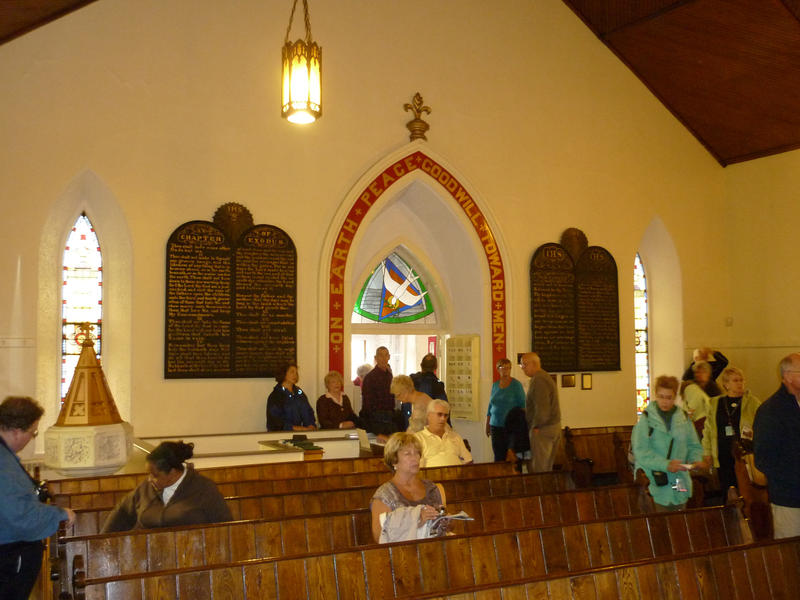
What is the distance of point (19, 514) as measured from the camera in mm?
3668

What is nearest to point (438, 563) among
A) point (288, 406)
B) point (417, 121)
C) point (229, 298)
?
point (288, 406)

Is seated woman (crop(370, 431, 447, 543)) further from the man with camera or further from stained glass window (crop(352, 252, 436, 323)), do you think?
stained glass window (crop(352, 252, 436, 323))

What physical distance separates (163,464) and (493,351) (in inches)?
269

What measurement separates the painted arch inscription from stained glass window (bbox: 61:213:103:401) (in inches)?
99.3

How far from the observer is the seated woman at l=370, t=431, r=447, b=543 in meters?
4.32

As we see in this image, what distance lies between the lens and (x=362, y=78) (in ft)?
33.1

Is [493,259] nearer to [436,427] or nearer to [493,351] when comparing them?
[493,351]

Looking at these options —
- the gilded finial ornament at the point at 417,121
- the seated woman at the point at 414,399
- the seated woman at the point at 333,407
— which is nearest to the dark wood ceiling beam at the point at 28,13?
the gilded finial ornament at the point at 417,121

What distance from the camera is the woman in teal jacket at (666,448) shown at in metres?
5.48

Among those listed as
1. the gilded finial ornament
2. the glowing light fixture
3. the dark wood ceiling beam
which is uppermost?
the dark wood ceiling beam

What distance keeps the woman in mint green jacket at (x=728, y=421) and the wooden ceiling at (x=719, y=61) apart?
15.3 feet

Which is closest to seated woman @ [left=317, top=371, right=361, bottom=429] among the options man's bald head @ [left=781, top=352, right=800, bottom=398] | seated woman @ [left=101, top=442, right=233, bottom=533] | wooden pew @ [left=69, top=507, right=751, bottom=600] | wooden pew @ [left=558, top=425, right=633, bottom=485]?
wooden pew @ [left=558, top=425, right=633, bottom=485]

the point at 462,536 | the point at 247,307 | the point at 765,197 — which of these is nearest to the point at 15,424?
the point at 462,536

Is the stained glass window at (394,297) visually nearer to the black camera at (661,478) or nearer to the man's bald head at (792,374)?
the black camera at (661,478)
